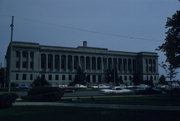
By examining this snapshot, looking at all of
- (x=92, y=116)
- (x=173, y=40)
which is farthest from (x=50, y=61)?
(x=92, y=116)

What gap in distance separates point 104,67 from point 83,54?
41.8 ft

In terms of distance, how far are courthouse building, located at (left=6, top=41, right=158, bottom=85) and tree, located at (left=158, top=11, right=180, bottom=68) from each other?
64.4 metres

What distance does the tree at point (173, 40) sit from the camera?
62.4ft

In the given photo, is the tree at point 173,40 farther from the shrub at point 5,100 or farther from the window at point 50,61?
the window at point 50,61

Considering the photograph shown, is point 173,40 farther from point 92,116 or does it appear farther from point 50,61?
point 50,61

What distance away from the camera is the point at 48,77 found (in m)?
91.0

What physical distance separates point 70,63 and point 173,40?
7960 centimetres

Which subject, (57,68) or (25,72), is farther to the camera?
(57,68)

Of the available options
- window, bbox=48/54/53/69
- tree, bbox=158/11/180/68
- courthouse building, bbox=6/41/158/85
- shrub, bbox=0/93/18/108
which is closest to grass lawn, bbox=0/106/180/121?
shrub, bbox=0/93/18/108

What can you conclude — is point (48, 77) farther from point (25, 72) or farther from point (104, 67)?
point (104, 67)

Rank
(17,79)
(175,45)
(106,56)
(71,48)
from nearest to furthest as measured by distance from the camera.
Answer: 1. (175,45)
2. (17,79)
3. (71,48)
4. (106,56)

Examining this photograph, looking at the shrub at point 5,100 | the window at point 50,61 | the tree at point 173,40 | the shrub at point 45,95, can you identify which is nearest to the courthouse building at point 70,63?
the window at point 50,61

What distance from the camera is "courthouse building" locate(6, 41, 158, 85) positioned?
83.8 meters

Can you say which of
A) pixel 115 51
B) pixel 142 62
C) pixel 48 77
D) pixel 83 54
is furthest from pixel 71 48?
pixel 142 62
